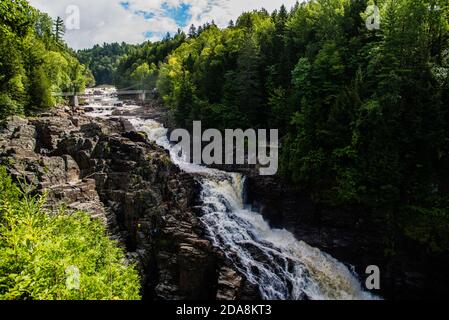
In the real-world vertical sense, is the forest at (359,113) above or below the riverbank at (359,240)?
above

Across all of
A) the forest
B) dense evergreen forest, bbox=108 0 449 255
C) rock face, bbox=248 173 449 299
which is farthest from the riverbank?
dense evergreen forest, bbox=108 0 449 255

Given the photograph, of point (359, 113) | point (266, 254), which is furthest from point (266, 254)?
point (359, 113)

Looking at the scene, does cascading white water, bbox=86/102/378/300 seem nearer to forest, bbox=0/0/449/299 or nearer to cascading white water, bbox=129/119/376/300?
cascading white water, bbox=129/119/376/300

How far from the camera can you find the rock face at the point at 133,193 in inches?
845

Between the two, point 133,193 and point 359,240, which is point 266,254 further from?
point 133,193

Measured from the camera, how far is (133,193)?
29031mm

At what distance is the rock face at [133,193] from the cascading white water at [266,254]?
1.29 metres

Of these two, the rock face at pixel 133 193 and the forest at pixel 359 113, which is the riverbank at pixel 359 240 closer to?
the forest at pixel 359 113

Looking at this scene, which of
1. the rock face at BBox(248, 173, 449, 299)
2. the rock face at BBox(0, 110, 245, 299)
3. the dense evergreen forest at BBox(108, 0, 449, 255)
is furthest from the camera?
the rock face at BBox(248, 173, 449, 299)

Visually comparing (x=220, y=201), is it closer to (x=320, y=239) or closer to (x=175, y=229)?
(x=175, y=229)

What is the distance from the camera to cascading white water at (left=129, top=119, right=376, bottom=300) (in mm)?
21156

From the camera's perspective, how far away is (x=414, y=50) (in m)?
23.5

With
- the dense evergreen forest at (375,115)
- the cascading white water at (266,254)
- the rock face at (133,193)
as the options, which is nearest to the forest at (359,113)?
the dense evergreen forest at (375,115)

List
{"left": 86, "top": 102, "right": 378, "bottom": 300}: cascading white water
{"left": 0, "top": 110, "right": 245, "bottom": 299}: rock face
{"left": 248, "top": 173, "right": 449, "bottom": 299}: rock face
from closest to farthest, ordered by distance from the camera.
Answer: {"left": 86, "top": 102, "right": 378, "bottom": 300}: cascading white water < {"left": 0, "top": 110, "right": 245, "bottom": 299}: rock face < {"left": 248, "top": 173, "right": 449, "bottom": 299}: rock face
